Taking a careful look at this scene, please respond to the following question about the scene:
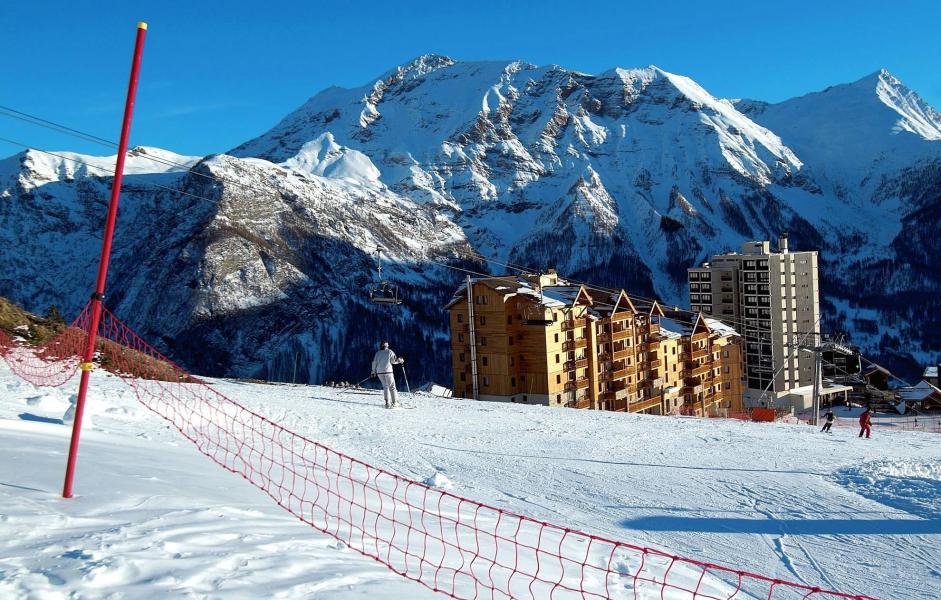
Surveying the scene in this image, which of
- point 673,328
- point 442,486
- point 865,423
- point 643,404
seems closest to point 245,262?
point 673,328

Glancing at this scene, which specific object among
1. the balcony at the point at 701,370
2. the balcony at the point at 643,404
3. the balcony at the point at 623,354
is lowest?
the balcony at the point at 643,404

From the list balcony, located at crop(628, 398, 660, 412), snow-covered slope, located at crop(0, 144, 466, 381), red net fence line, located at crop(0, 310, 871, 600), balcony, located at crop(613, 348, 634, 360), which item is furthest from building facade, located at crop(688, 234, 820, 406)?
red net fence line, located at crop(0, 310, 871, 600)

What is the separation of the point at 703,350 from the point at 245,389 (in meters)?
40.0

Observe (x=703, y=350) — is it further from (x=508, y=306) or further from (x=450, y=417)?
(x=450, y=417)

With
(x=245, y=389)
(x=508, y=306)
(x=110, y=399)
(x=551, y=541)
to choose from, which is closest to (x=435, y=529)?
(x=551, y=541)

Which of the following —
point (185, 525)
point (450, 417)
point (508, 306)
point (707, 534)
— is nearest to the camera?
point (185, 525)

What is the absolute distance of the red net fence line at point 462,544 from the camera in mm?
6375

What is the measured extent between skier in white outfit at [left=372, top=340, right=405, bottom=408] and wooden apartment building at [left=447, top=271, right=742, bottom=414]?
1729 centimetres

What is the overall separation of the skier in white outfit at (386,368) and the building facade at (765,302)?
61.5 meters

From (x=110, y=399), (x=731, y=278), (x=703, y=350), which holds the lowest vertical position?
(x=110, y=399)

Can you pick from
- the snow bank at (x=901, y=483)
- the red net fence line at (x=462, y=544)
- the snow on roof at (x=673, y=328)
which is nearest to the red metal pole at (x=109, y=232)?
the red net fence line at (x=462, y=544)

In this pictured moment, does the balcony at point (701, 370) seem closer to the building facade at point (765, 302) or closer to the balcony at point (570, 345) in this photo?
the balcony at point (570, 345)

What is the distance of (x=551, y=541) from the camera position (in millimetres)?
8023

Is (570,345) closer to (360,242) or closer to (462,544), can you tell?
(462,544)
